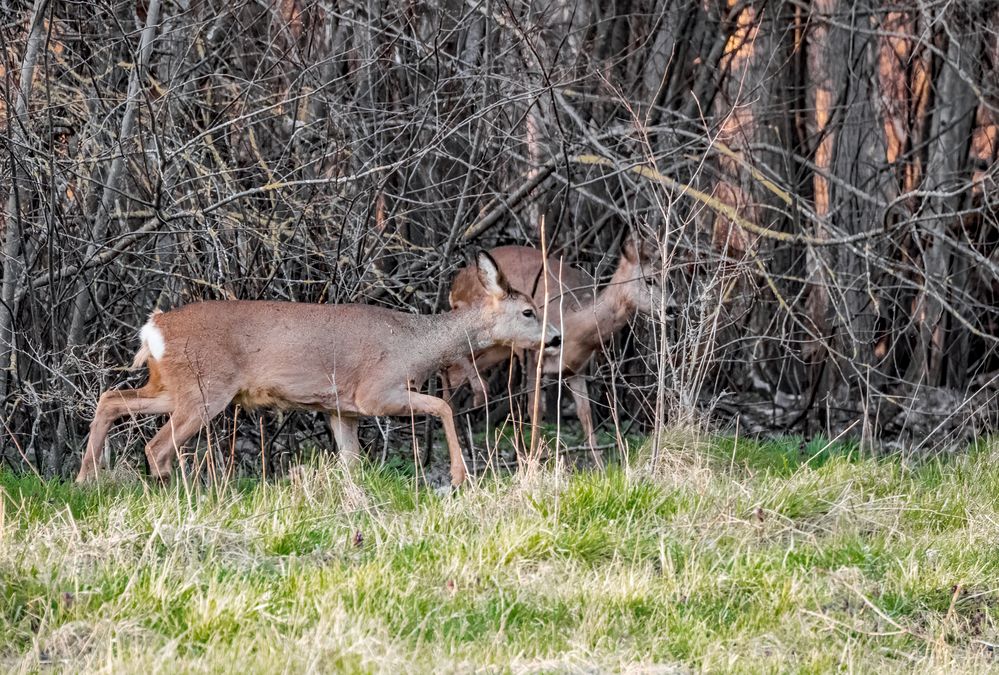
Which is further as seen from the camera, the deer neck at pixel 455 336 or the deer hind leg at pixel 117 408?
the deer neck at pixel 455 336

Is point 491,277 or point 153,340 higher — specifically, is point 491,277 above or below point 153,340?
above

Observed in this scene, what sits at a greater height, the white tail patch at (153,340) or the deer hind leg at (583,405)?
the white tail patch at (153,340)

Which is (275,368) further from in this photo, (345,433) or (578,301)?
(578,301)

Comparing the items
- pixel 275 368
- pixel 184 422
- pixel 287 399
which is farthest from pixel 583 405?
pixel 184 422

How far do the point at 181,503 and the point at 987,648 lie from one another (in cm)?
299

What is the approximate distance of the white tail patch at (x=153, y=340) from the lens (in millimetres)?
7574

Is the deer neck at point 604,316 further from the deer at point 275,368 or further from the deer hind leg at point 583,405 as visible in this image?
the deer at point 275,368

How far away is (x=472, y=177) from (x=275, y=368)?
2.37 m

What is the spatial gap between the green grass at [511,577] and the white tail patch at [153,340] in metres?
1.59

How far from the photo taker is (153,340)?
7602mm

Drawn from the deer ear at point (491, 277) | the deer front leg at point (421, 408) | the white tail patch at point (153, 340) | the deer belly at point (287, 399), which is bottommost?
the deer front leg at point (421, 408)

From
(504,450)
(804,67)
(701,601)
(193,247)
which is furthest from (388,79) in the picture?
(701,601)

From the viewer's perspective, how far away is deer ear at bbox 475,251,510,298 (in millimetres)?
8633

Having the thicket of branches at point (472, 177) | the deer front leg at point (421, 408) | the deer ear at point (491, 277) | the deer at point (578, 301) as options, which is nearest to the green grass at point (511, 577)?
the thicket of branches at point (472, 177)
